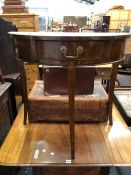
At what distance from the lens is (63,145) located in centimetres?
97

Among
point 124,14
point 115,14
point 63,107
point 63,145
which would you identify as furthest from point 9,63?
point 124,14

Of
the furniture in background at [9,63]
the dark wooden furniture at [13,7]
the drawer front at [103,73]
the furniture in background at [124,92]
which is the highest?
the dark wooden furniture at [13,7]

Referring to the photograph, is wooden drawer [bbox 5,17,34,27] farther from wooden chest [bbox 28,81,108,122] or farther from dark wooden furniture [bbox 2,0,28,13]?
wooden chest [bbox 28,81,108,122]

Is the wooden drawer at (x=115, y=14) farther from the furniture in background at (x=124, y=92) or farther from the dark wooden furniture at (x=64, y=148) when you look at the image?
the dark wooden furniture at (x=64, y=148)

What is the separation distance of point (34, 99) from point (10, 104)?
0.25m

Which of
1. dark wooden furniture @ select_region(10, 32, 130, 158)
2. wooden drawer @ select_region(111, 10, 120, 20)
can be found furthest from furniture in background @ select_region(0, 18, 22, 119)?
wooden drawer @ select_region(111, 10, 120, 20)

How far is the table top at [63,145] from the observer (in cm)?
86

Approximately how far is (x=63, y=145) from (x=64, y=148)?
0.02 meters

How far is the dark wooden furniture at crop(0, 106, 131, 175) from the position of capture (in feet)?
2.81

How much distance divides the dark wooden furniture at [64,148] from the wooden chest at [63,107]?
49 millimetres

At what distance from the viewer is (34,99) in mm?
1074

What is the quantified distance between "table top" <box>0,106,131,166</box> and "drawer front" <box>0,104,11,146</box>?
0.22 ft

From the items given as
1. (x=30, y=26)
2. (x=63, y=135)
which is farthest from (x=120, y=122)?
(x=30, y=26)

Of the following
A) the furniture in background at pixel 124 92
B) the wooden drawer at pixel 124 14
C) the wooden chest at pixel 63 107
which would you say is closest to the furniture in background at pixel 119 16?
the wooden drawer at pixel 124 14
